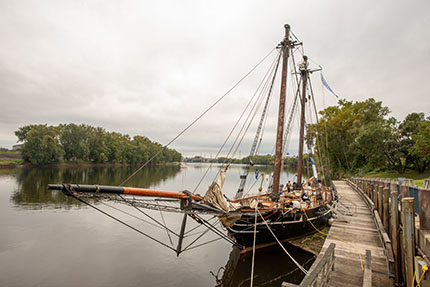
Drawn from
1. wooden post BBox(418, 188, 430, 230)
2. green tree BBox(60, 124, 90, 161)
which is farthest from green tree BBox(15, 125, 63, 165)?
wooden post BBox(418, 188, 430, 230)

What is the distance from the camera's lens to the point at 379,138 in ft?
117

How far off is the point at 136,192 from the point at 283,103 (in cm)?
1028

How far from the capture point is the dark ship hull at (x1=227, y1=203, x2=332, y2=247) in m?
10.1

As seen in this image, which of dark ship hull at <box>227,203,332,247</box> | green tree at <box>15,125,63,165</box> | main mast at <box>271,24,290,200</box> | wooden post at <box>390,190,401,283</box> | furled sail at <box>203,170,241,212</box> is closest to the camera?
wooden post at <box>390,190,401,283</box>

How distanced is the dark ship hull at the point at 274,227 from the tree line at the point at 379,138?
638 inches

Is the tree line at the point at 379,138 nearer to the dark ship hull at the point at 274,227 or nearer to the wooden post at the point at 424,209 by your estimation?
the dark ship hull at the point at 274,227

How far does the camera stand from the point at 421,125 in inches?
1167

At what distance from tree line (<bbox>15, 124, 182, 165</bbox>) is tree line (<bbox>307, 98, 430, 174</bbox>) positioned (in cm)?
7592

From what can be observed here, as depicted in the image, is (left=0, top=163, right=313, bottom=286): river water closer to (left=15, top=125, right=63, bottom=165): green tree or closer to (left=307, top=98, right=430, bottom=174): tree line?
(left=307, top=98, right=430, bottom=174): tree line

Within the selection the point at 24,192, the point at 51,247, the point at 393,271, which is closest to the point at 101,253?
the point at 51,247

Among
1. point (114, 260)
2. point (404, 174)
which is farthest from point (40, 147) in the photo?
point (404, 174)

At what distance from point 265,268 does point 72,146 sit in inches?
3564

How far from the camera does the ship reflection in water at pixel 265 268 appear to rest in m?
9.53

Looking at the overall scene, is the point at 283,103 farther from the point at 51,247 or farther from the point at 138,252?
the point at 51,247
